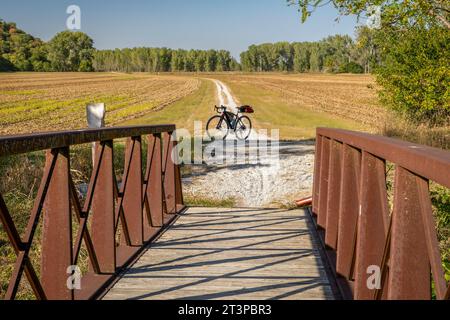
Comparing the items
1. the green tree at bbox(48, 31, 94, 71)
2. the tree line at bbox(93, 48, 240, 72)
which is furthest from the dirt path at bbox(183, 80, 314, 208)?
the tree line at bbox(93, 48, 240, 72)

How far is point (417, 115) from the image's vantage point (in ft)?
51.9

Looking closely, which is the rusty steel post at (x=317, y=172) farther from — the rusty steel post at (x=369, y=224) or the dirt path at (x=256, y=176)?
the rusty steel post at (x=369, y=224)

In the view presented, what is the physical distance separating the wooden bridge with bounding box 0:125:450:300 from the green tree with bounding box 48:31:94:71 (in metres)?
136

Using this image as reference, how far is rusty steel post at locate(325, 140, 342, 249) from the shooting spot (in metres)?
4.23

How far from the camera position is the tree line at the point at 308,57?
144 meters

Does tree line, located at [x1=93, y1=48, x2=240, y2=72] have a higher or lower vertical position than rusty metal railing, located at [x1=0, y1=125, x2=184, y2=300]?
higher

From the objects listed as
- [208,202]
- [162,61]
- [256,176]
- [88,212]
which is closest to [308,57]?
[162,61]

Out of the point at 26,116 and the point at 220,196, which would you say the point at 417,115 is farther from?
the point at 26,116

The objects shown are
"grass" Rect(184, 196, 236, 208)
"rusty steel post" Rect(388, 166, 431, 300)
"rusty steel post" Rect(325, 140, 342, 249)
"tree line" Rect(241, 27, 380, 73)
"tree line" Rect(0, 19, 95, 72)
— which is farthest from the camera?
"tree line" Rect(241, 27, 380, 73)

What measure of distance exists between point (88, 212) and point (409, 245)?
5.88ft

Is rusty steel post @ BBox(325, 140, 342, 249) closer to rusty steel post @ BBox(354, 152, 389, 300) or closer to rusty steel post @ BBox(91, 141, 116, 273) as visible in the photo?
rusty steel post @ BBox(354, 152, 389, 300)

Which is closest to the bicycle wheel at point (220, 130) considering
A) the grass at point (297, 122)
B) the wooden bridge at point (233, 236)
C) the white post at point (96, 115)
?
the grass at point (297, 122)

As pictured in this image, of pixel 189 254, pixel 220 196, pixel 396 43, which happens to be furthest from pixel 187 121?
pixel 189 254
